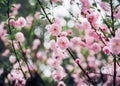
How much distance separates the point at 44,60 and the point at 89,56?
72.7 inches

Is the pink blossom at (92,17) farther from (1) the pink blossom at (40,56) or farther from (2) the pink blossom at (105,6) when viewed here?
(1) the pink blossom at (40,56)

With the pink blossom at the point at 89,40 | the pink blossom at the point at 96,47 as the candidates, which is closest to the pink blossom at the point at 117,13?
the pink blossom at the point at 89,40

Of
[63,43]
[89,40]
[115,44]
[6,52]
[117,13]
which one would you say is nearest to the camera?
[115,44]

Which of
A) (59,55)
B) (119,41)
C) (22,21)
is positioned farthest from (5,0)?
(119,41)

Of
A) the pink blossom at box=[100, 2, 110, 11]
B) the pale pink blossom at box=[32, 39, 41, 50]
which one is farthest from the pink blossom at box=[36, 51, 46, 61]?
the pink blossom at box=[100, 2, 110, 11]

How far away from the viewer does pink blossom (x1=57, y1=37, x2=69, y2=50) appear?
3.74 metres

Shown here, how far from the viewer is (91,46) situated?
15.7 ft

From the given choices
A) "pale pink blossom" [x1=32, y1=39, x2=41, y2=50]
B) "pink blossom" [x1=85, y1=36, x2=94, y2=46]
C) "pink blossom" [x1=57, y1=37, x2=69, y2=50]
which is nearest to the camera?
"pink blossom" [x1=57, y1=37, x2=69, y2=50]

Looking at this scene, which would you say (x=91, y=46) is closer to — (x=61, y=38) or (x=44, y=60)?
(x=61, y=38)

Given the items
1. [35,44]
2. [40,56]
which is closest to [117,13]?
[35,44]

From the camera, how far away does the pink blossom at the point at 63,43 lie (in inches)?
147

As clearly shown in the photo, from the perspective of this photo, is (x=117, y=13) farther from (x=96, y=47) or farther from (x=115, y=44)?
(x=96, y=47)

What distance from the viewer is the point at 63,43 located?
12.3ft

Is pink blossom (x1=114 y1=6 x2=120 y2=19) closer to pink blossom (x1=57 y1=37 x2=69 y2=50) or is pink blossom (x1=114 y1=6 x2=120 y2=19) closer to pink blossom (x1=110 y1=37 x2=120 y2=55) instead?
pink blossom (x1=110 y1=37 x2=120 y2=55)
